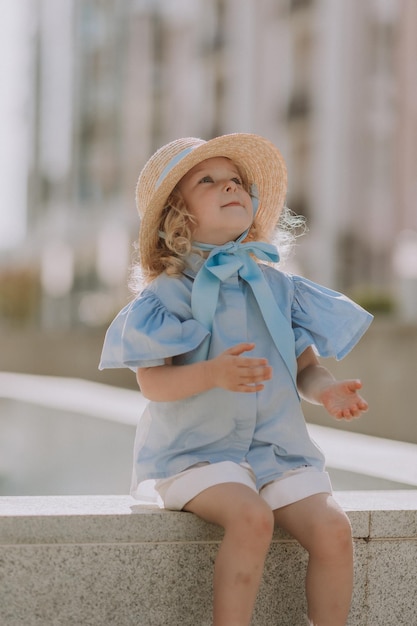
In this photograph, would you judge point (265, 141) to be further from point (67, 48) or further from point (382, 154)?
point (67, 48)

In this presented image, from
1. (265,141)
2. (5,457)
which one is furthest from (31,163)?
(265,141)

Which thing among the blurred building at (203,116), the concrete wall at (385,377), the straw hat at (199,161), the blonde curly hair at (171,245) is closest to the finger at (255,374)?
the blonde curly hair at (171,245)

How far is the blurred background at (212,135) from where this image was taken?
51.9 feet

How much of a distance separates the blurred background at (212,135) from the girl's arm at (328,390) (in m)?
5.49

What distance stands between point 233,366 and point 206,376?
0.11m

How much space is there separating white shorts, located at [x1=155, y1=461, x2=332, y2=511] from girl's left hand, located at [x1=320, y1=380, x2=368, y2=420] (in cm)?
19

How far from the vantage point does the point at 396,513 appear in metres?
2.55

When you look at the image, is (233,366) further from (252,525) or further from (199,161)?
(199,161)

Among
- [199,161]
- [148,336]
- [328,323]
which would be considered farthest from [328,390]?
[199,161]

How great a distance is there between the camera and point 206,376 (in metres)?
2.37

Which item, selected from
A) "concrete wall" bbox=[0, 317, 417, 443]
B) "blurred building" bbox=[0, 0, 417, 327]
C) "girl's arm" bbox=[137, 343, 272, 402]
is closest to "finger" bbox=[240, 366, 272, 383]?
"girl's arm" bbox=[137, 343, 272, 402]

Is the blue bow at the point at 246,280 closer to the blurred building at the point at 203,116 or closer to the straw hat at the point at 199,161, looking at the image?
the straw hat at the point at 199,161

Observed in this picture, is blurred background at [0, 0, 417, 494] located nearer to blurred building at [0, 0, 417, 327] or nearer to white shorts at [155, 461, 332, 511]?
blurred building at [0, 0, 417, 327]

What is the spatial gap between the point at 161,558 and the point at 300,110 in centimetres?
2037
